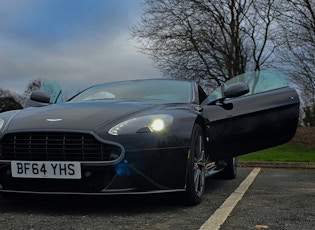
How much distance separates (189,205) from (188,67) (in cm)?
1702

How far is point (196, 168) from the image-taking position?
13.5ft

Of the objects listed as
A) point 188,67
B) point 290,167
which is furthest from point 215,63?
point 290,167

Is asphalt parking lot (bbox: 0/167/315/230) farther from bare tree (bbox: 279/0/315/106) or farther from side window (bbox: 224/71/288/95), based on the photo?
bare tree (bbox: 279/0/315/106)

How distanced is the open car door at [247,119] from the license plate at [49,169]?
62.7 inches

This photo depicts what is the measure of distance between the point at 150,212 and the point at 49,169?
0.87 metres

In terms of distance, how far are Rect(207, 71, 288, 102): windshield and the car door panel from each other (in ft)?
0.85

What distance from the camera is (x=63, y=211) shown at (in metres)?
3.63

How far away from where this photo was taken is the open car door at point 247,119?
15.2ft

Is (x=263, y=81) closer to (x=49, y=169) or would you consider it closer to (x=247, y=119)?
(x=247, y=119)

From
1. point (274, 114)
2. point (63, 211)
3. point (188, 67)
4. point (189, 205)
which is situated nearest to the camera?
point (63, 211)

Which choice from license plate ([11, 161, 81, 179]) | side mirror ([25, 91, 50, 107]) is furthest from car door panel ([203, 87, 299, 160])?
side mirror ([25, 91, 50, 107])

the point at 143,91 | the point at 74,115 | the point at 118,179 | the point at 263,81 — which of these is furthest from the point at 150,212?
the point at 263,81

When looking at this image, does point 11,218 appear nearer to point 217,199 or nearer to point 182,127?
point 182,127

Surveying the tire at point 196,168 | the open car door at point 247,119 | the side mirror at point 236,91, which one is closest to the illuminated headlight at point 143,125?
the tire at point 196,168
